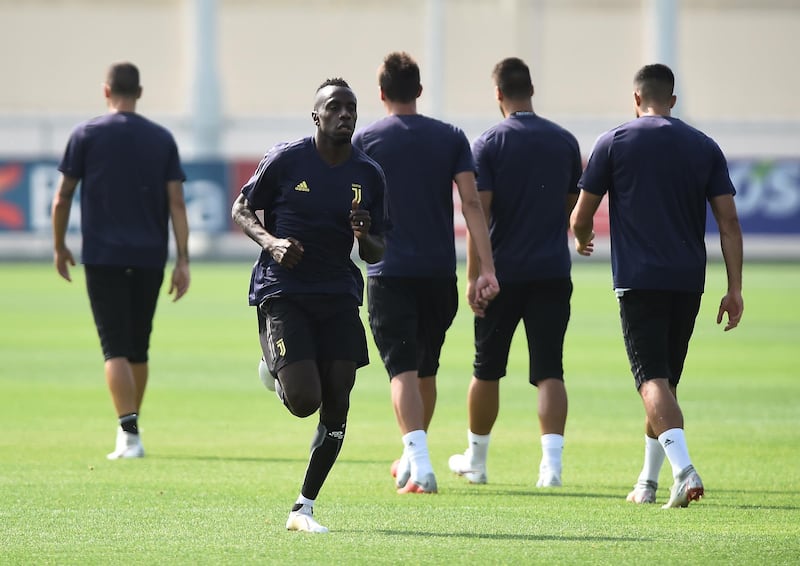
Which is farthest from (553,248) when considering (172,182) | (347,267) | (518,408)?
(518,408)

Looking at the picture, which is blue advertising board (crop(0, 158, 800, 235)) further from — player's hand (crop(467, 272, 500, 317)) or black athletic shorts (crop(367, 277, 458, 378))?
player's hand (crop(467, 272, 500, 317))

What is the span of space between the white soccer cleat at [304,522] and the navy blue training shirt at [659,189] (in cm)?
225

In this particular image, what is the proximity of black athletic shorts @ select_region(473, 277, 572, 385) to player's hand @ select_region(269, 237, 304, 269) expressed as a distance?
2476 millimetres

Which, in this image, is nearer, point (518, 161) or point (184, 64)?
point (518, 161)

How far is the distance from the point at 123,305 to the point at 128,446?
0.97m

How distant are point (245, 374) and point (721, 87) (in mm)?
35600

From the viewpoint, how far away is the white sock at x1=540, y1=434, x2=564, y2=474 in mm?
9273

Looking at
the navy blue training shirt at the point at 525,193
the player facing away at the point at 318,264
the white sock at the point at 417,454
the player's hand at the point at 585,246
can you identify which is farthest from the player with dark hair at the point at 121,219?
the player facing away at the point at 318,264

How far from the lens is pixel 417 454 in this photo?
8.91 m

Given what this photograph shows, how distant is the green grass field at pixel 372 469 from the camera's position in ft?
23.3

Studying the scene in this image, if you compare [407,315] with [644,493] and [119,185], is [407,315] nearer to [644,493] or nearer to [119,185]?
[644,493]

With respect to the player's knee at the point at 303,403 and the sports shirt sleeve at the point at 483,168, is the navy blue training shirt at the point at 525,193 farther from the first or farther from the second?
the player's knee at the point at 303,403

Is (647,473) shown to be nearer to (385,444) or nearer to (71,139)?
(385,444)

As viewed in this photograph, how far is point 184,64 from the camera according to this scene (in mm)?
46656
